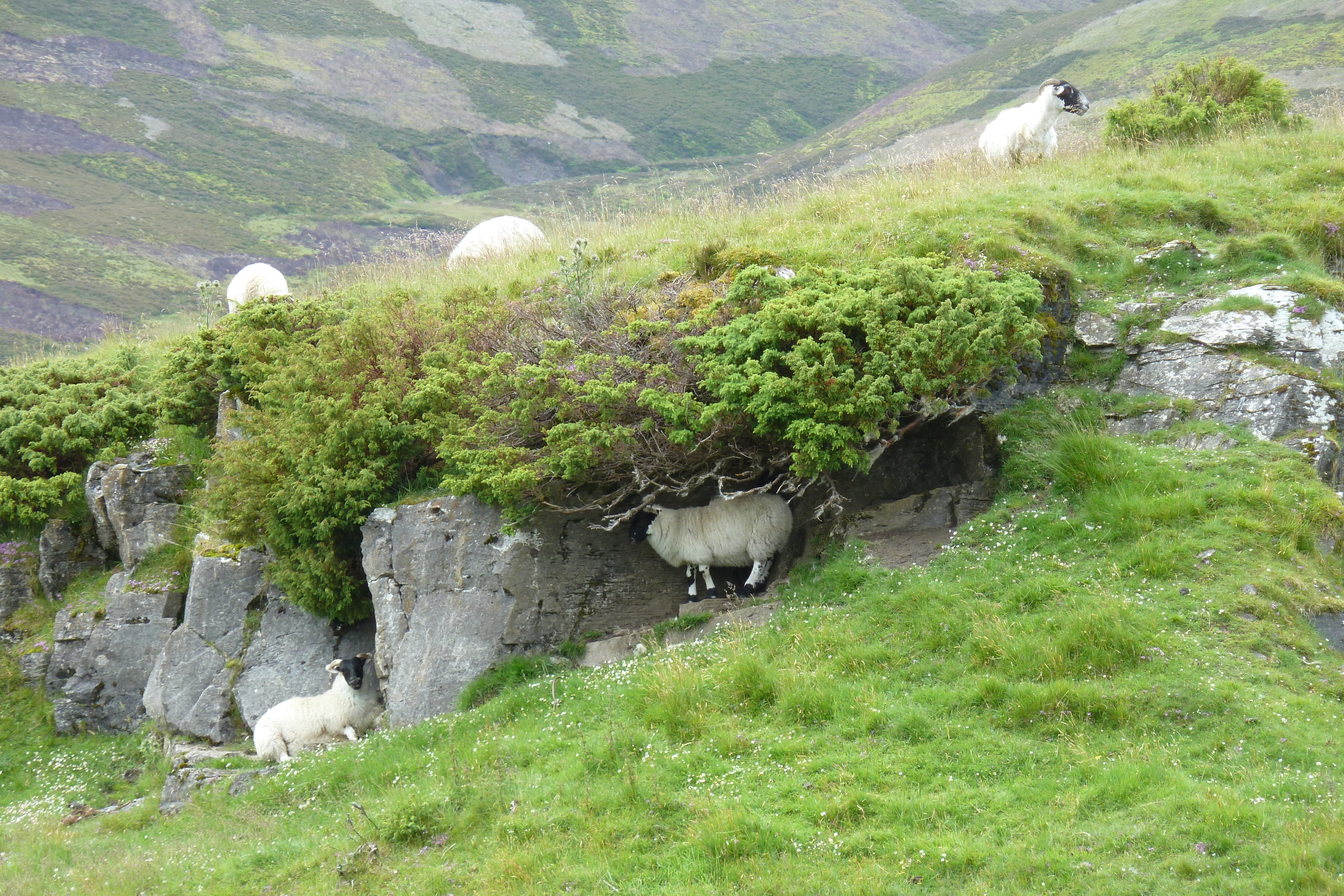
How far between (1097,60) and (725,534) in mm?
59523

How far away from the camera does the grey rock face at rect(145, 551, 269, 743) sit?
1339 cm

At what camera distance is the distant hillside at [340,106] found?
Answer: 174 ft

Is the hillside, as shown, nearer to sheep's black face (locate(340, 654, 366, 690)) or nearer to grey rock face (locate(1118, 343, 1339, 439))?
grey rock face (locate(1118, 343, 1339, 439))

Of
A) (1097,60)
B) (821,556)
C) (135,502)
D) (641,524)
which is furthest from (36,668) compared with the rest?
(1097,60)

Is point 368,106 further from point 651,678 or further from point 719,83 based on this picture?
point 651,678

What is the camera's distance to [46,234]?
4997cm

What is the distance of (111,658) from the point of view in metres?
15.3

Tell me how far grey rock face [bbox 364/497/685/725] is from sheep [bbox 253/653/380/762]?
1.26ft

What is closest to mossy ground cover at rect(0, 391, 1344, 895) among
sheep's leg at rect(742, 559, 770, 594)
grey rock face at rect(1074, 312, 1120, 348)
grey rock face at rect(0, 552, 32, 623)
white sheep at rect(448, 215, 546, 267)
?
sheep's leg at rect(742, 559, 770, 594)

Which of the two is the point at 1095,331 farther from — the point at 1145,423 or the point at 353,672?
the point at 353,672

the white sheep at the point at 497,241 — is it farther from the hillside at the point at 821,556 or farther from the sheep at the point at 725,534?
the sheep at the point at 725,534

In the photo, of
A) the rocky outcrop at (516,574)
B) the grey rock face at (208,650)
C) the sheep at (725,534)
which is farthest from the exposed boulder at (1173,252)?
the grey rock face at (208,650)

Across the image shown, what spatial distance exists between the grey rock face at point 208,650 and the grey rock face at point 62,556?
3903mm

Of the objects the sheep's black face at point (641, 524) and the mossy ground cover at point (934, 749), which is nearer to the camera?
the mossy ground cover at point (934, 749)
